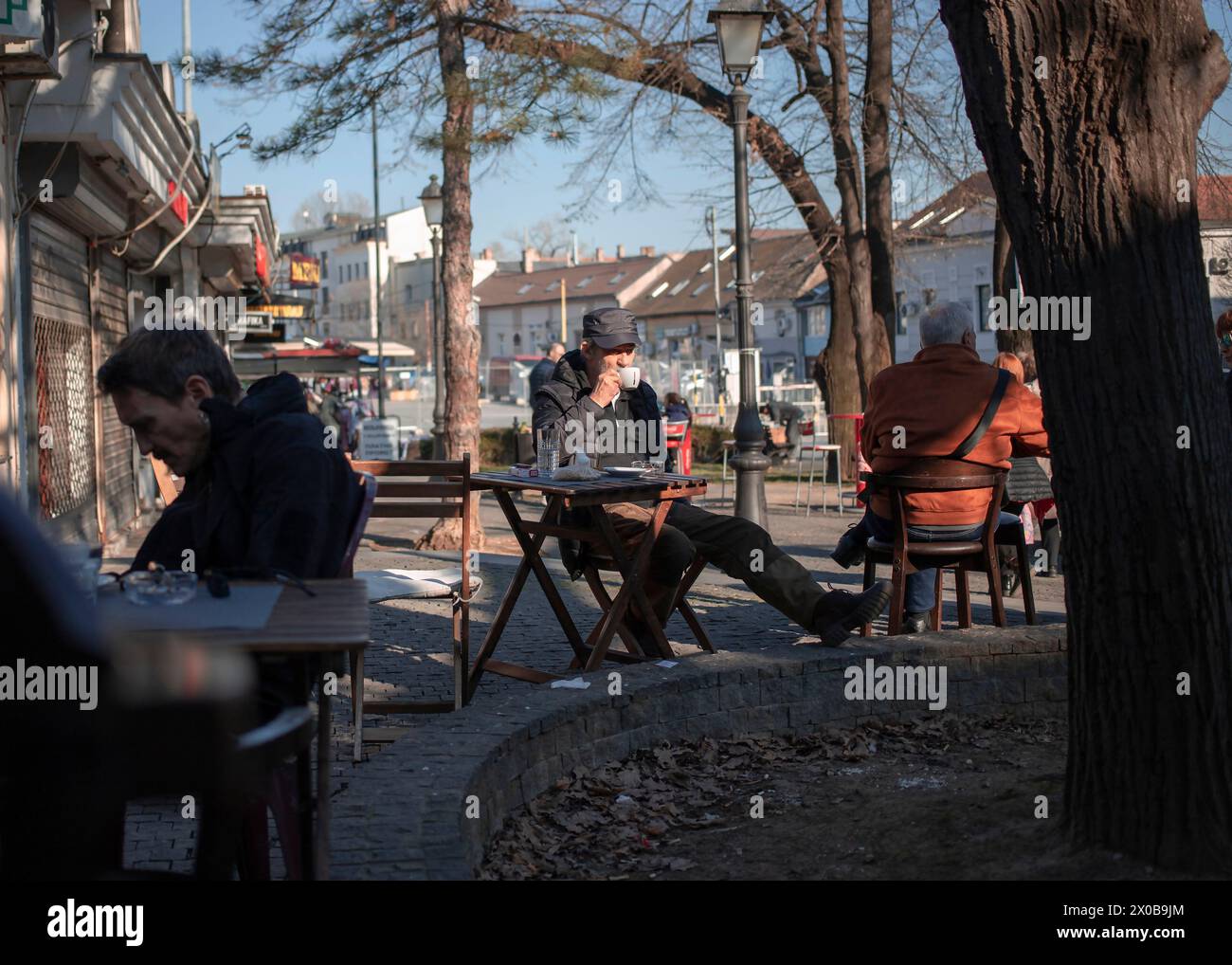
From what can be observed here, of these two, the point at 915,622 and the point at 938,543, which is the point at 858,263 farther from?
the point at 938,543

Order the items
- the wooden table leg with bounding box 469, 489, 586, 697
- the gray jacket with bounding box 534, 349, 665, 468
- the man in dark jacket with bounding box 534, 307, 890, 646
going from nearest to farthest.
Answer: the man in dark jacket with bounding box 534, 307, 890, 646 → the wooden table leg with bounding box 469, 489, 586, 697 → the gray jacket with bounding box 534, 349, 665, 468

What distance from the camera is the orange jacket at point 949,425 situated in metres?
6.81

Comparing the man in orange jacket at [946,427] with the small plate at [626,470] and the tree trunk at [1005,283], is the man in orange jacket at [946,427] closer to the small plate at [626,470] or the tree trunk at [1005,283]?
the small plate at [626,470]

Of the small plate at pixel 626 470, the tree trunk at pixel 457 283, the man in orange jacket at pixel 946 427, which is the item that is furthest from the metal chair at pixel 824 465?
the small plate at pixel 626 470

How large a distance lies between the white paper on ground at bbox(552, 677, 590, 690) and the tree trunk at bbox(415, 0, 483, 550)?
7.81 meters

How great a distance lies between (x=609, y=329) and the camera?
23.0 ft

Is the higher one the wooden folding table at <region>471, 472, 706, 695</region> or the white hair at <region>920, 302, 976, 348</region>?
the white hair at <region>920, 302, 976, 348</region>

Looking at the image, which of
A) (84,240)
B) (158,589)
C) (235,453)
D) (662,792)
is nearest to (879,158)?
(84,240)

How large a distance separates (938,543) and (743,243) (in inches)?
262

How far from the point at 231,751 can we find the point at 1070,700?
2351 millimetres

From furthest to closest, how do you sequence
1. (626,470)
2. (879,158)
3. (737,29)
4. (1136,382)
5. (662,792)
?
(879,158)
(737,29)
(626,470)
(662,792)
(1136,382)

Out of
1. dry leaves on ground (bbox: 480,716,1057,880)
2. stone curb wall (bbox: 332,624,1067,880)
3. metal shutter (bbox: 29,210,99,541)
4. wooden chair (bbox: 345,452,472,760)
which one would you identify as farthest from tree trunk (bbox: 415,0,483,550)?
dry leaves on ground (bbox: 480,716,1057,880)

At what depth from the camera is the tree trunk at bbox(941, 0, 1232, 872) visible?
3.65 metres

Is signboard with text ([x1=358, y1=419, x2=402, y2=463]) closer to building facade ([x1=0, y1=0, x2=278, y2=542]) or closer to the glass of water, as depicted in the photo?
building facade ([x1=0, y1=0, x2=278, y2=542])
